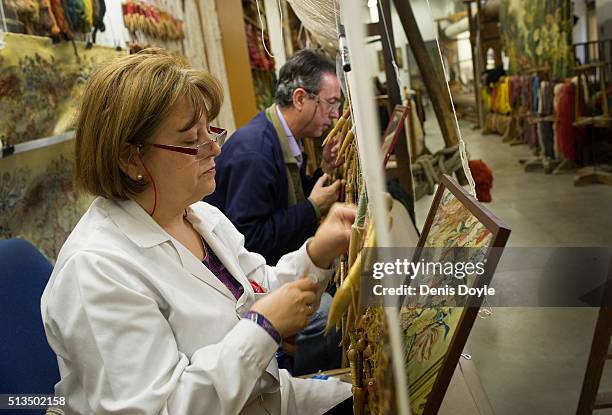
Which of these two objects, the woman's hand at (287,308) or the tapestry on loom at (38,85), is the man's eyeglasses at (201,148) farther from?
the tapestry on loom at (38,85)

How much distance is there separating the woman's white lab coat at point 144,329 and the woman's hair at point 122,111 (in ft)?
0.21

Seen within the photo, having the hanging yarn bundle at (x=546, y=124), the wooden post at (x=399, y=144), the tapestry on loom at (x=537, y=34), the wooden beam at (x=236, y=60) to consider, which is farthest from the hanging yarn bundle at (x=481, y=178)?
the hanging yarn bundle at (x=546, y=124)

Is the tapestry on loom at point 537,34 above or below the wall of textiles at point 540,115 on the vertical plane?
above

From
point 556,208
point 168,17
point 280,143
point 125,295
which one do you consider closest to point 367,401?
point 125,295

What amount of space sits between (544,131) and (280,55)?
10.9 ft

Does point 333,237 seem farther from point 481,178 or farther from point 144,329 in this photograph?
point 481,178

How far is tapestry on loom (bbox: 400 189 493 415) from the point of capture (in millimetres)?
751

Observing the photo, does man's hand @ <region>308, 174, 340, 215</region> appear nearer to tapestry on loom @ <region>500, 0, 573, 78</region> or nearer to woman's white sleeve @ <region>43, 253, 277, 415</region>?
woman's white sleeve @ <region>43, 253, 277, 415</region>

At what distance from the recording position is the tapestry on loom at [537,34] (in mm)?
6105

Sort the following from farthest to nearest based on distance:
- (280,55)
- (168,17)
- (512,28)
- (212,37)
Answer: (512,28) < (280,55) < (212,37) < (168,17)

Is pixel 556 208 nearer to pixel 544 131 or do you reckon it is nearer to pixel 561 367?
pixel 544 131

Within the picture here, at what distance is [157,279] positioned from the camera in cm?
102

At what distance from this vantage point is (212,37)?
13.4ft

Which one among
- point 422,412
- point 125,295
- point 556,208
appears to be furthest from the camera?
point 556,208
